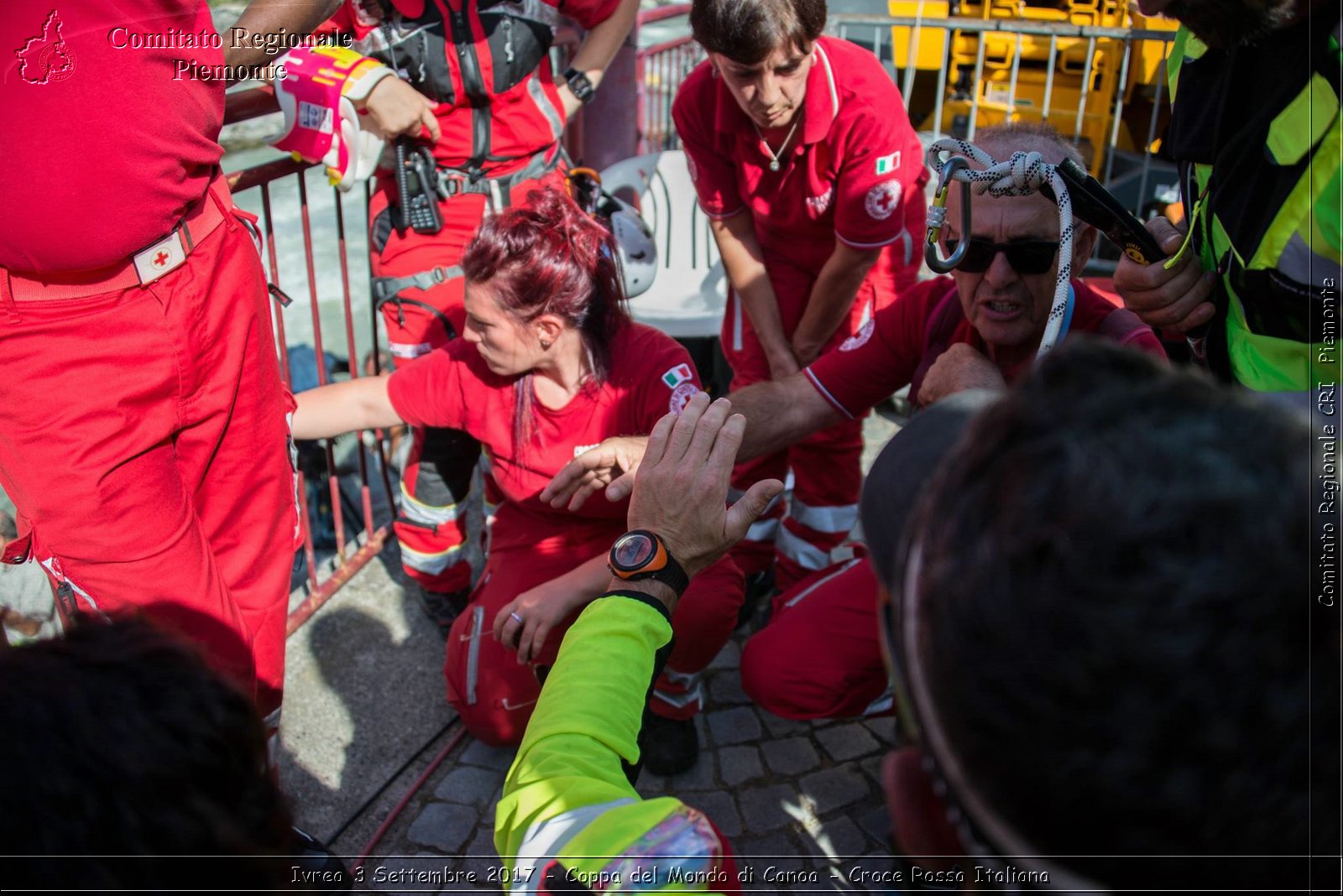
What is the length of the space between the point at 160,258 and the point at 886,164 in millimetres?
2123

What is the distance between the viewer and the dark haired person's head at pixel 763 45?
9.21ft

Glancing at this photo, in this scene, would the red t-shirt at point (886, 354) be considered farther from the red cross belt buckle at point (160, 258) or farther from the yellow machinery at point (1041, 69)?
the yellow machinery at point (1041, 69)

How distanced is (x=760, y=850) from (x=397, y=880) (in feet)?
3.07

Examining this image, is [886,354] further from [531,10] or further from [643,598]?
[531,10]

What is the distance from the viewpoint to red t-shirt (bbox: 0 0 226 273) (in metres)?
1.79

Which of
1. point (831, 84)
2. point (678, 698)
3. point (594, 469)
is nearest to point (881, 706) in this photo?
point (678, 698)

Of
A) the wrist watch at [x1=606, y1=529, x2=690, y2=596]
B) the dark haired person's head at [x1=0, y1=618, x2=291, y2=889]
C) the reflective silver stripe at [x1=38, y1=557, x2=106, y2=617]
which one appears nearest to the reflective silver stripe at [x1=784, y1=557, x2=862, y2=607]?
the wrist watch at [x1=606, y1=529, x2=690, y2=596]

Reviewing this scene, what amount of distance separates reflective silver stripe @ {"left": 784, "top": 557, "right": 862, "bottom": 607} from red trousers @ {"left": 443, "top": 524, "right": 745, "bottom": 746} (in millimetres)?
168

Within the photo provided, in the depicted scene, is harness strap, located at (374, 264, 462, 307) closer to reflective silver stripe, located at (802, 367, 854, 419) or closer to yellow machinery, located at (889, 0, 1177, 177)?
reflective silver stripe, located at (802, 367, 854, 419)

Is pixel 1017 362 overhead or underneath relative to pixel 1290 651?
underneath

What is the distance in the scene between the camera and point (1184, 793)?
750 millimetres

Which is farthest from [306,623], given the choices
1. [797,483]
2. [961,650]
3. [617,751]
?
[961,650]

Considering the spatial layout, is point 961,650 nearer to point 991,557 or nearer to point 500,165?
point 991,557

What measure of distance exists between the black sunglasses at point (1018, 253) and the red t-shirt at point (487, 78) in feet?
6.12
